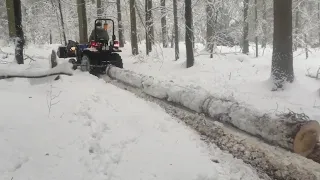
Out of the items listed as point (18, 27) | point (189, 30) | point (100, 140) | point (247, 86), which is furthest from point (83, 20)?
point (100, 140)

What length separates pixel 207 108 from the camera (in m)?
6.57

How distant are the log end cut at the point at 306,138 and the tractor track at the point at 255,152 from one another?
222 mm

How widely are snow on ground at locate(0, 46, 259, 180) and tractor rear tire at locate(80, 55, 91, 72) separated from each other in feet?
17.5

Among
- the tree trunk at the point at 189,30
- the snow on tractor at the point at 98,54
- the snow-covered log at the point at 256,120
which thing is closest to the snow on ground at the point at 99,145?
the snow-covered log at the point at 256,120

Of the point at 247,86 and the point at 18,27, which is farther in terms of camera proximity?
the point at 18,27

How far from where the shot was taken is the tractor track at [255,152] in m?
4.41

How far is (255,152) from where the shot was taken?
16.7ft

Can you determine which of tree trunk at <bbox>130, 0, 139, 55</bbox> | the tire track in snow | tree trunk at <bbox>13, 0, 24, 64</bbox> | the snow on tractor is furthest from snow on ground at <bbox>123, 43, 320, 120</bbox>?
tree trunk at <bbox>13, 0, 24, 64</bbox>

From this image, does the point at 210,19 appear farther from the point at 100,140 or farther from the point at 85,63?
the point at 100,140

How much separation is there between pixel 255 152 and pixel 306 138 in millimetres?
839

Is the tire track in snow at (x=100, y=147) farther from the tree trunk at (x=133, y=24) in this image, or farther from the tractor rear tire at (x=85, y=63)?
the tree trunk at (x=133, y=24)

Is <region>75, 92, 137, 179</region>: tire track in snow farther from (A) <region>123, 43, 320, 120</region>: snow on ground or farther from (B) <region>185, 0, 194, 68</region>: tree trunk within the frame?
(B) <region>185, 0, 194, 68</region>: tree trunk

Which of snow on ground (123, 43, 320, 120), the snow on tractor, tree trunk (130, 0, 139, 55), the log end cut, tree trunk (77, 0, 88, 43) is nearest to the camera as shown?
the log end cut

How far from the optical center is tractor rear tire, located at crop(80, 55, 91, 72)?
41.9 ft
